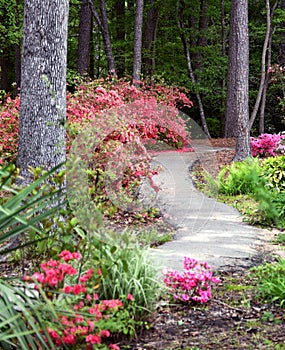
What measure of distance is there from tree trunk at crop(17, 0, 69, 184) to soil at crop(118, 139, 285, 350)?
2.43 metres

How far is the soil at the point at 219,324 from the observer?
10.9 ft

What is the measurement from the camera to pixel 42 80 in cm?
565

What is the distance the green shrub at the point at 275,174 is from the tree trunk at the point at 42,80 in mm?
3518

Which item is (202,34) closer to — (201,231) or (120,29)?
(120,29)

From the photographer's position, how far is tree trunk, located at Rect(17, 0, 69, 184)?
18.4 feet

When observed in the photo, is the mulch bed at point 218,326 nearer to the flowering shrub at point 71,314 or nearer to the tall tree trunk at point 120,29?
the flowering shrub at point 71,314

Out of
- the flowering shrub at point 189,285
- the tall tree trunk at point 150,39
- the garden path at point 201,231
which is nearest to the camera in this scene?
the flowering shrub at point 189,285

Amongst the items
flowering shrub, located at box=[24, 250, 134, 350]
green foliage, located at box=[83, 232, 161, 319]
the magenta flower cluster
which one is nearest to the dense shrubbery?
the magenta flower cluster

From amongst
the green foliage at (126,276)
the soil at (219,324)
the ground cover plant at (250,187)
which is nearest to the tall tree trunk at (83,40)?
the ground cover plant at (250,187)

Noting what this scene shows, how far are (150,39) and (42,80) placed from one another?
45.2 feet

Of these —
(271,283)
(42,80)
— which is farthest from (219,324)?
(42,80)

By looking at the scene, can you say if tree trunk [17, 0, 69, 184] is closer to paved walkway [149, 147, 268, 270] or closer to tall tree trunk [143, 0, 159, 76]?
paved walkway [149, 147, 268, 270]

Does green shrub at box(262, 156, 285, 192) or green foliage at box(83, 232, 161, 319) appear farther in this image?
green shrub at box(262, 156, 285, 192)

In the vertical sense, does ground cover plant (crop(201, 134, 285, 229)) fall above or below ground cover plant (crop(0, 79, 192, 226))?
below
